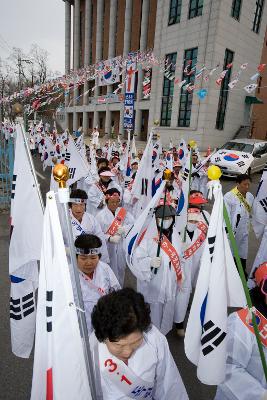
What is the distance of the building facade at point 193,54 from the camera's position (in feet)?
64.7

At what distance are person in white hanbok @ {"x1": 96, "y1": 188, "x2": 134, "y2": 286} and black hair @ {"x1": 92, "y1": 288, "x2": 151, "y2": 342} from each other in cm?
255

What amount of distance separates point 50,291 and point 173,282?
80.0 inches

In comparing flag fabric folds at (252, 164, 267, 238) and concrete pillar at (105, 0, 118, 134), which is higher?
concrete pillar at (105, 0, 118, 134)

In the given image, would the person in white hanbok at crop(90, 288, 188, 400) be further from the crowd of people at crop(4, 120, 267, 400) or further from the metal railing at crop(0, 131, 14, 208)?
the metal railing at crop(0, 131, 14, 208)

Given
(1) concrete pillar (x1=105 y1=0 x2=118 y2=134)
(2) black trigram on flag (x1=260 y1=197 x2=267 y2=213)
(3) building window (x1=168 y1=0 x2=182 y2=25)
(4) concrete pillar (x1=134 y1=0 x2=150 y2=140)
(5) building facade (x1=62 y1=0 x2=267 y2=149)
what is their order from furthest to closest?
(1) concrete pillar (x1=105 y1=0 x2=118 y2=134), (4) concrete pillar (x1=134 y1=0 x2=150 y2=140), (3) building window (x1=168 y1=0 x2=182 y2=25), (5) building facade (x1=62 y1=0 x2=267 y2=149), (2) black trigram on flag (x1=260 y1=197 x2=267 y2=213)

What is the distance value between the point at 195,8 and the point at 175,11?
197 cm

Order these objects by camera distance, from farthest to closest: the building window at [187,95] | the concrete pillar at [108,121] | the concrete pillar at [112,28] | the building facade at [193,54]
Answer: the concrete pillar at [108,121] → the concrete pillar at [112,28] → the building window at [187,95] → the building facade at [193,54]

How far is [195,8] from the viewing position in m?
20.3

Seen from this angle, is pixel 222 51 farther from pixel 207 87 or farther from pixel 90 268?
pixel 90 268

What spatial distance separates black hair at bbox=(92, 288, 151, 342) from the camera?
1574 millimetres

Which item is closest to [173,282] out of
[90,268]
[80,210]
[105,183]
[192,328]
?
[90,268]

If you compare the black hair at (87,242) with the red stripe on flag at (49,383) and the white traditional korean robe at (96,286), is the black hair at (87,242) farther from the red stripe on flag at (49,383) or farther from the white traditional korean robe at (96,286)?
the red stripe on flag at (49,383)

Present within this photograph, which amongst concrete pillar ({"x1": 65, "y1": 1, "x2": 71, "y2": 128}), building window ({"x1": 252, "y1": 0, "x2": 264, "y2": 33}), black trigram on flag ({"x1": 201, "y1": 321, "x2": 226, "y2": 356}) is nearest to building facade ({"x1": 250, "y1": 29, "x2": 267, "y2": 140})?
building window ({"x1": 252, "y1": 0, "x2": 264, "y2": 33})

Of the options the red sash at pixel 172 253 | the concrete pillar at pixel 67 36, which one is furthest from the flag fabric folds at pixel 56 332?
the concrete pillar at pixel 67 36
